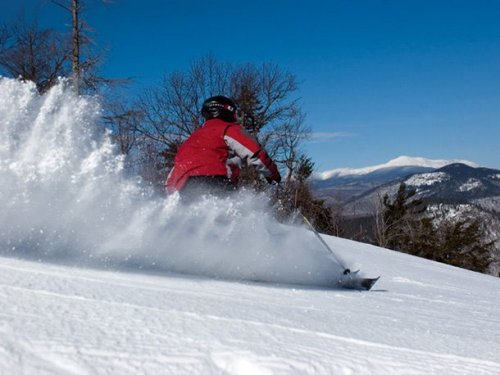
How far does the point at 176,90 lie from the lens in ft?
88.3

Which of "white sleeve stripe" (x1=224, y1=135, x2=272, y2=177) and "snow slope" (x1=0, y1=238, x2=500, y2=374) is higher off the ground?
"white sleeve stripe" (x1=224, y1=135, x2=272, y2=177)

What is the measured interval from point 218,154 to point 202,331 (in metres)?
2.92

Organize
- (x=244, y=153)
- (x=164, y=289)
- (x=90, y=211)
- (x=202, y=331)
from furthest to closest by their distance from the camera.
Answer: (x=244, y=153)
(x=90, y=211)
(x=164, y=289)
(x=202, y=331)

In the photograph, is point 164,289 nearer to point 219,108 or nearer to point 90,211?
point 90,211

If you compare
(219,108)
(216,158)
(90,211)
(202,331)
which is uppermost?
(219,108)

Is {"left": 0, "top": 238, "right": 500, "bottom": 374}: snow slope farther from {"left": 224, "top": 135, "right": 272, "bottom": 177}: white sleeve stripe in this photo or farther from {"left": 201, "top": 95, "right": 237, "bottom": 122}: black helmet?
{"left": 201, "top": 95, "right": 237, "bottom": 122}: black helmet

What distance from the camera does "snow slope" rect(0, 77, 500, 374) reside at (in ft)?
4.85

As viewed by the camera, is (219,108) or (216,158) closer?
(216,158)

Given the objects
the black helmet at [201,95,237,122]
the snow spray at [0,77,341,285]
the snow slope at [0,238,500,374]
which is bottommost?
the snow slope at [0,238,500,374]

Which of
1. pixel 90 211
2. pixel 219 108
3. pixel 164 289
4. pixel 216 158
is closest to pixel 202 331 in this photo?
pixel 164 289

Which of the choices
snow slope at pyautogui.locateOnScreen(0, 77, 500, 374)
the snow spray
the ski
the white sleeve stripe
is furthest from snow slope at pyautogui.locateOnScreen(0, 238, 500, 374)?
the white sleeve stripe

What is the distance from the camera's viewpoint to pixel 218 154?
451cm

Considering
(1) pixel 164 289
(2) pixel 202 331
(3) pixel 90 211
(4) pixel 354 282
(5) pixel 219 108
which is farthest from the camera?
(5) pixel 219 108

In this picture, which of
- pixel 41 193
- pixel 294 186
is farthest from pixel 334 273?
pixel 294 186
